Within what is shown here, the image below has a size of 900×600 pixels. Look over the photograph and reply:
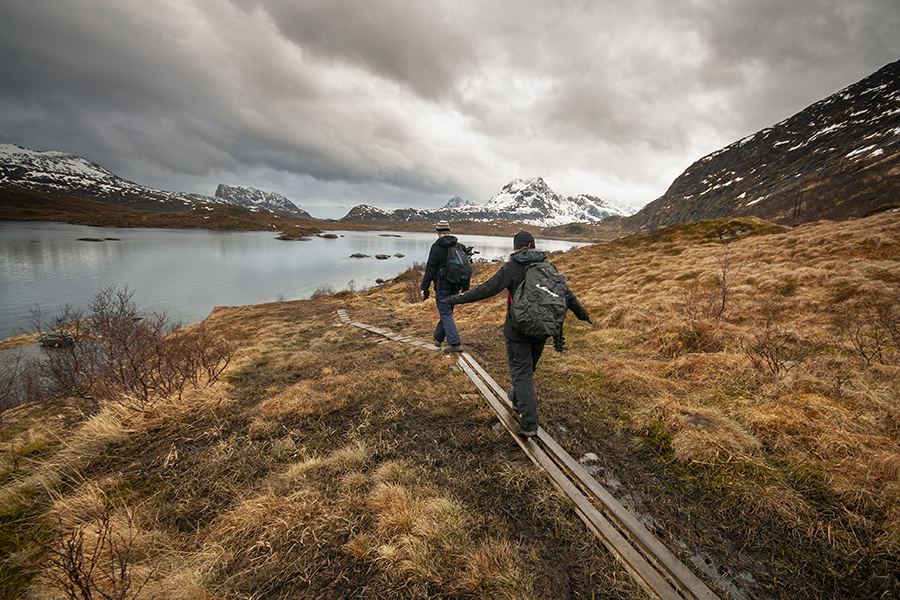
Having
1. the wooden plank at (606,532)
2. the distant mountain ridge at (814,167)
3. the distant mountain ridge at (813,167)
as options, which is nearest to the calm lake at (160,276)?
the wooden plank at (606,532)

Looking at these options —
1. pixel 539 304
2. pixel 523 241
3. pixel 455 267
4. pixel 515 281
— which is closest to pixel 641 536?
pixel 539 304

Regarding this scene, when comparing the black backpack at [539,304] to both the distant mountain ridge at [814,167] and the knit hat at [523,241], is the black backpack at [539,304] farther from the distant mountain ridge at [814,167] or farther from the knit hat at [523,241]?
the distant mountain ridge at [814,167]

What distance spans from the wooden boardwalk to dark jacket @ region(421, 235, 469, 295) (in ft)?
12.0

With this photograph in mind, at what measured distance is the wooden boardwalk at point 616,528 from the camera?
2363 mm

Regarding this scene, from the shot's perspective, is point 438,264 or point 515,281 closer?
point 515,281

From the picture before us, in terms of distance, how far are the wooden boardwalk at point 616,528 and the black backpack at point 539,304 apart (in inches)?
58.6

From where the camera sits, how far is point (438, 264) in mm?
7301

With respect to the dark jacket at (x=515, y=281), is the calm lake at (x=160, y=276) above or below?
below

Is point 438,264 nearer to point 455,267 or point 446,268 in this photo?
point 446,268

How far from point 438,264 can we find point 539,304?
12.2ft

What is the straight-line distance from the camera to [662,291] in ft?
41.0

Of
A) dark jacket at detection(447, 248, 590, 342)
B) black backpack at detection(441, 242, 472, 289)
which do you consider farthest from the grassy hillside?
black backpack at detection(441, 242, 472, 289)

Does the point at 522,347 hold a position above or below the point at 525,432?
above

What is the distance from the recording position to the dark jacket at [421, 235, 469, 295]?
7.14 meters
